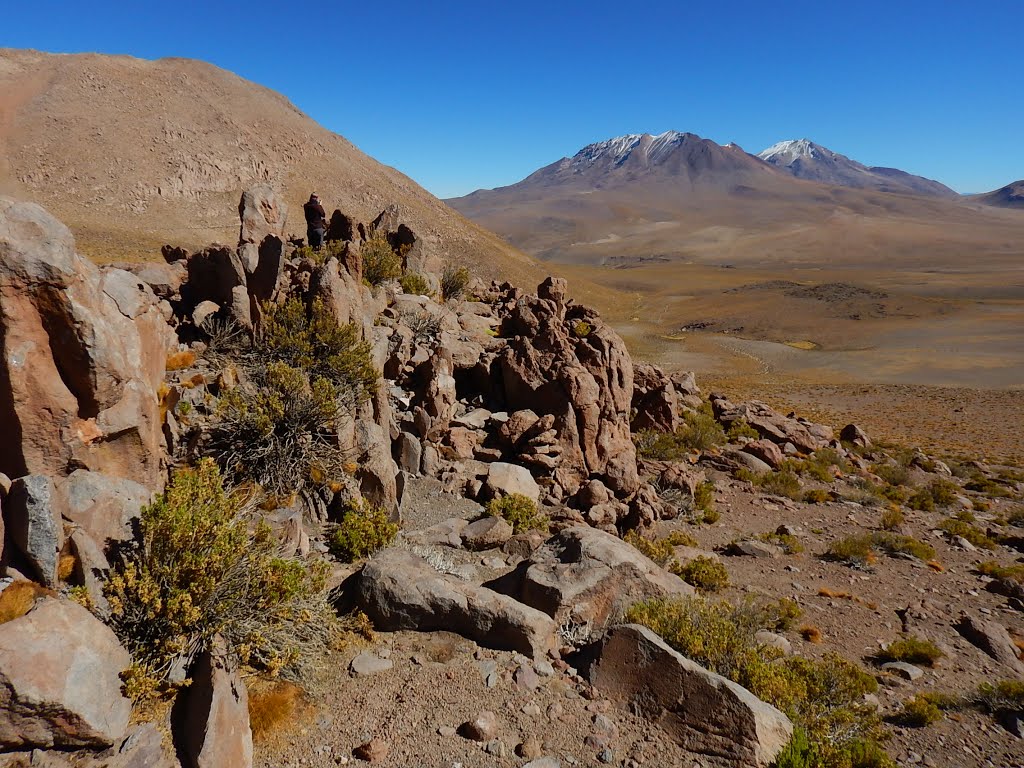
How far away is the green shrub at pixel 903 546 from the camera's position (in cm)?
1138

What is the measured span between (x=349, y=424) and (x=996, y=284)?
112398mm

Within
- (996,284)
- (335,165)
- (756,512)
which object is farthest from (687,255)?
(756,512)

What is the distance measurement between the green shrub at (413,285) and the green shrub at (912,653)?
1504 cm

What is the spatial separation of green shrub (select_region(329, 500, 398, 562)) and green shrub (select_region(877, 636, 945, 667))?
6989 millimetres

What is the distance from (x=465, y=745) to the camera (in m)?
4.66

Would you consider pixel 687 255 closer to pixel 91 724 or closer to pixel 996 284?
pixel 996 284

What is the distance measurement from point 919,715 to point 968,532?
864 centimetres

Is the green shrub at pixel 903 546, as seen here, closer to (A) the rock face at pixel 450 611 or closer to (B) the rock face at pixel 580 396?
(B) the rock face at pixel 580 396

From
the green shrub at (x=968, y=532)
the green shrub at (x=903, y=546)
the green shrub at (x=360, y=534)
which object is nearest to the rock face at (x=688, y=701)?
the green shrub at (x=360, y=534)

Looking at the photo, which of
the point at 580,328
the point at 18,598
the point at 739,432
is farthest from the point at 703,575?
the point at 739,432

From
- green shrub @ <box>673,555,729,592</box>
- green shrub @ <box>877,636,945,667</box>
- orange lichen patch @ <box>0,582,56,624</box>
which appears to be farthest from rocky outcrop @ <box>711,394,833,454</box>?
orange lichen patch @ <box>0,582,56,624</box>

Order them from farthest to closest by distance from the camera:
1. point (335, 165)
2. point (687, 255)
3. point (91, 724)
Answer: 1. point (687, 255)
2. point (335, 165)
3. point (91, 724)

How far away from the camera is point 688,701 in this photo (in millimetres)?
4938

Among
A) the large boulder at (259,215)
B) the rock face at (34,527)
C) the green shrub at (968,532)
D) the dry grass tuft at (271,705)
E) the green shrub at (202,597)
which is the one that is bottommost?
the green shrub at (968,532)
